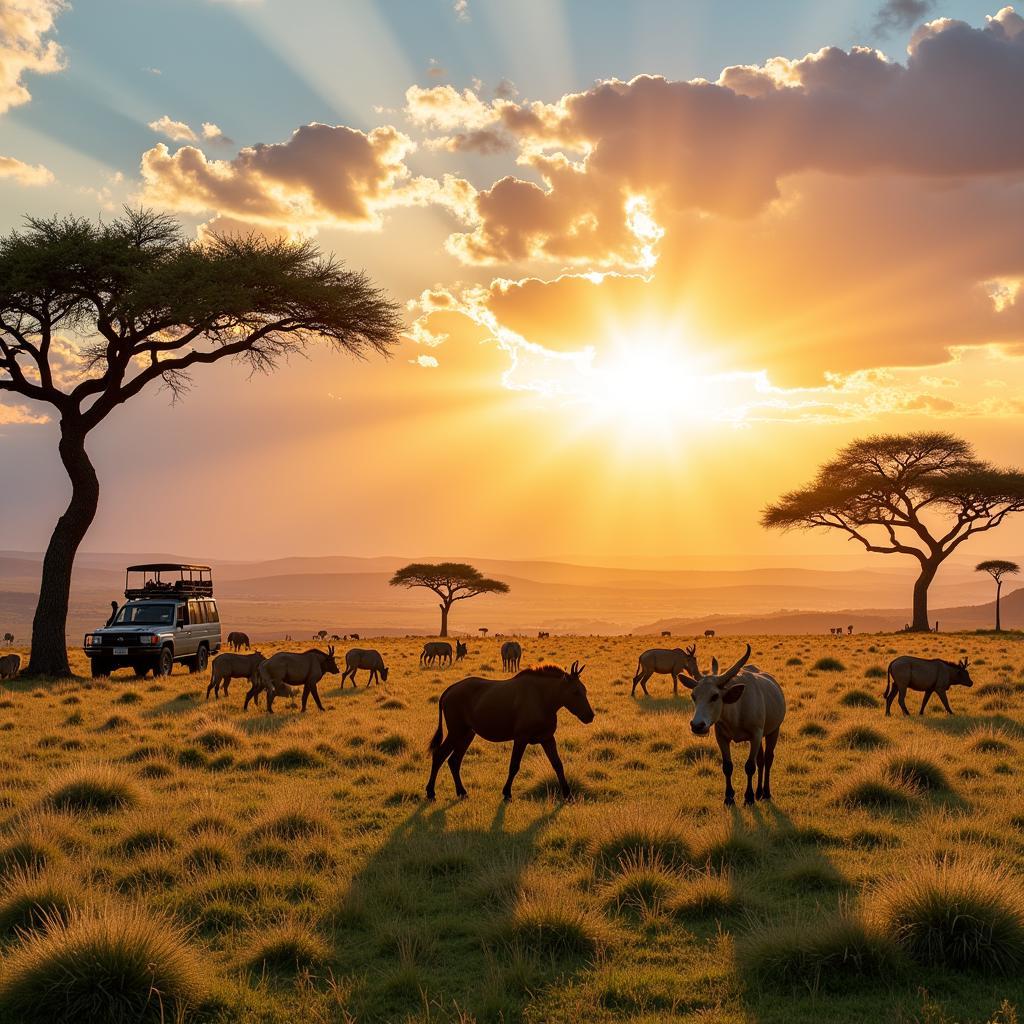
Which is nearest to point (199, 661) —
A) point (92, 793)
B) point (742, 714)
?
point (92, 793)

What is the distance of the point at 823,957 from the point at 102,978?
5.06 m

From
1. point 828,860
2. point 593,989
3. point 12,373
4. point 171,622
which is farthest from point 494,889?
point 12,373

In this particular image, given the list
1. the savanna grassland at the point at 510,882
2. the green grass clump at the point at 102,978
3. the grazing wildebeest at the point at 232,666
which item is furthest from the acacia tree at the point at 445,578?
the green grass clump at the point at 102,978

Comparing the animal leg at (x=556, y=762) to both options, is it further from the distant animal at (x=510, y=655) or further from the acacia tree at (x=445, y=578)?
the acacia tree at (x=445, y=578)

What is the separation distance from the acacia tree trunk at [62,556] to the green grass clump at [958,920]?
96.7ft

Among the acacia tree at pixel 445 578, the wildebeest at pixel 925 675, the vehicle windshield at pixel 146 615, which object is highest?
the acacia tree at pixel 445 578

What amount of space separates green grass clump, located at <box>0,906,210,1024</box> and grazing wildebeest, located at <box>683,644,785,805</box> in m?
6.61

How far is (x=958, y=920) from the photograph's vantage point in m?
6.79

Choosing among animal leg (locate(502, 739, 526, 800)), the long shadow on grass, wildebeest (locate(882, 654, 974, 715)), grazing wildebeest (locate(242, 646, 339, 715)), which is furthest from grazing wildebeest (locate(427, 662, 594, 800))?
wildebeest (locate(882, 654, 974, 715))

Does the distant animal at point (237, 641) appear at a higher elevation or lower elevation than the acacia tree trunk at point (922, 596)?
lower

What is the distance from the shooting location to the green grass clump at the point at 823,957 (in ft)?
21.2

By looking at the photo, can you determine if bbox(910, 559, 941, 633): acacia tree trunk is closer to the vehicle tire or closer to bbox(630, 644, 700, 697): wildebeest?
bbox(630, 644, 700, 697): wildebeest

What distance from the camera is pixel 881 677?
2883 cm

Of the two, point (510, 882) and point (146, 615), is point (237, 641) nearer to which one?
point (146, 615)
